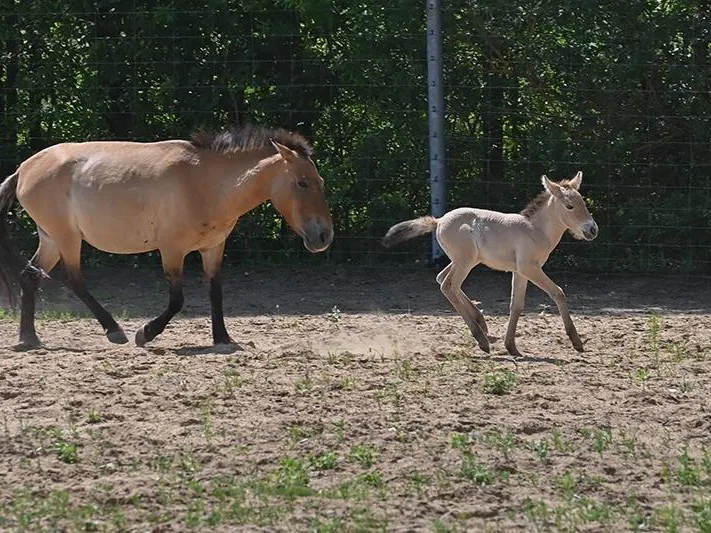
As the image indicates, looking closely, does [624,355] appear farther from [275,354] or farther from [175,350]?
[175,350]

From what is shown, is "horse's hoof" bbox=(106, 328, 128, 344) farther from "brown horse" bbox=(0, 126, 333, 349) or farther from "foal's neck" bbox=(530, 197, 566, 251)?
"foal's neck" bbox=(530, 197, 566, 251)

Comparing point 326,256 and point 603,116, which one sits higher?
point 603,116

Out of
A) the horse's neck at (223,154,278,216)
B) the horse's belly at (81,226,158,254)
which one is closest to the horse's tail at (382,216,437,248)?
the horse's neck at (223,154,278,216)

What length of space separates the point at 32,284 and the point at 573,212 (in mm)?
3784

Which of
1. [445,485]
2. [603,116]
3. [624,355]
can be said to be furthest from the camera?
[603,116]

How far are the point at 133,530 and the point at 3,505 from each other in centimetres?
64

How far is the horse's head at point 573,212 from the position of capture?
8.95 meters

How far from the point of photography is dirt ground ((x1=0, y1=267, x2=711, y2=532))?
5.29 meters

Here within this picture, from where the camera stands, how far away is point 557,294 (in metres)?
8.79

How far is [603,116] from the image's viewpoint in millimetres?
12406

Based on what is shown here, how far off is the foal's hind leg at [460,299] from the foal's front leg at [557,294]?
0.42 meters

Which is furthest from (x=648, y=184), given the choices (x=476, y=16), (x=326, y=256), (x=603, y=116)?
(x=326, y=256)

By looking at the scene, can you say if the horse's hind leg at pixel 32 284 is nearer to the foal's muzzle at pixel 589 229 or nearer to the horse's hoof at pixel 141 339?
the horse's hoof at pixel 141 339

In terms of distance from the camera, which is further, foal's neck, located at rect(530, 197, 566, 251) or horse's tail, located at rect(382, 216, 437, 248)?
horse's tail, located at rect(382, 216, 437, 248)
